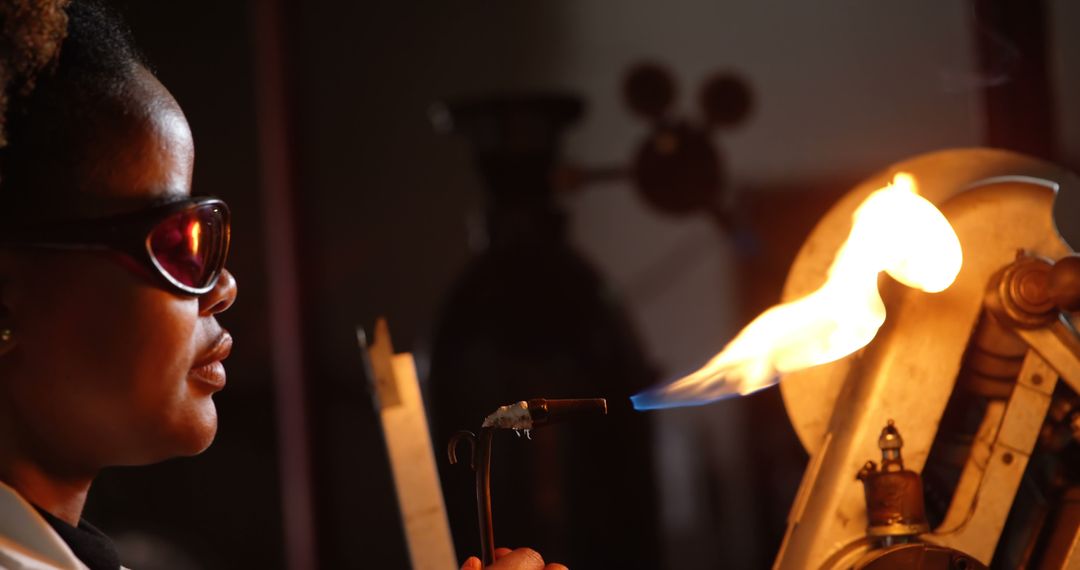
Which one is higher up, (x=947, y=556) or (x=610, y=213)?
(x=610, y=213)

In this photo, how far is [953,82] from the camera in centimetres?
158

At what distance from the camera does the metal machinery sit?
2.48ft

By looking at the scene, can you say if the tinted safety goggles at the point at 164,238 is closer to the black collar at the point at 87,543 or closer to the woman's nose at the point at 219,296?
the woman's nose at the point at 219,296

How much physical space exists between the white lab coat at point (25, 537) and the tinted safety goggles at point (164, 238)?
0.14 meters

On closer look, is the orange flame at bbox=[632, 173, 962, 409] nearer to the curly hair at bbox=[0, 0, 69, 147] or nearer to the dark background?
the curly hair at bbox=[0, 0, 69, 147]

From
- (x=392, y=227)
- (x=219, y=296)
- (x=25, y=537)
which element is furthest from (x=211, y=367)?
(x=392, y=227)

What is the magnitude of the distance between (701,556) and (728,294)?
407mm

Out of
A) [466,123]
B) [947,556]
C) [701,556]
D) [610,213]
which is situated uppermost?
[466,123]

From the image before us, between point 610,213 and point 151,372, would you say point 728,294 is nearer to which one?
point 610,213

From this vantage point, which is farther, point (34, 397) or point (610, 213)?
point (610, 213)

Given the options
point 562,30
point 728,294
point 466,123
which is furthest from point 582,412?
point 562,30

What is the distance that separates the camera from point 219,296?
786mm

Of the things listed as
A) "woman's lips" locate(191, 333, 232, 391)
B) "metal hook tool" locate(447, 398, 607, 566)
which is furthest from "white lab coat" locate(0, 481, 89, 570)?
"metal hook tool" locate(447, 398, 607, 566)

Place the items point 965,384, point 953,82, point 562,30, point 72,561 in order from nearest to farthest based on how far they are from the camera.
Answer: point 72,561, point 965,384, point 953,82, point 562,30
